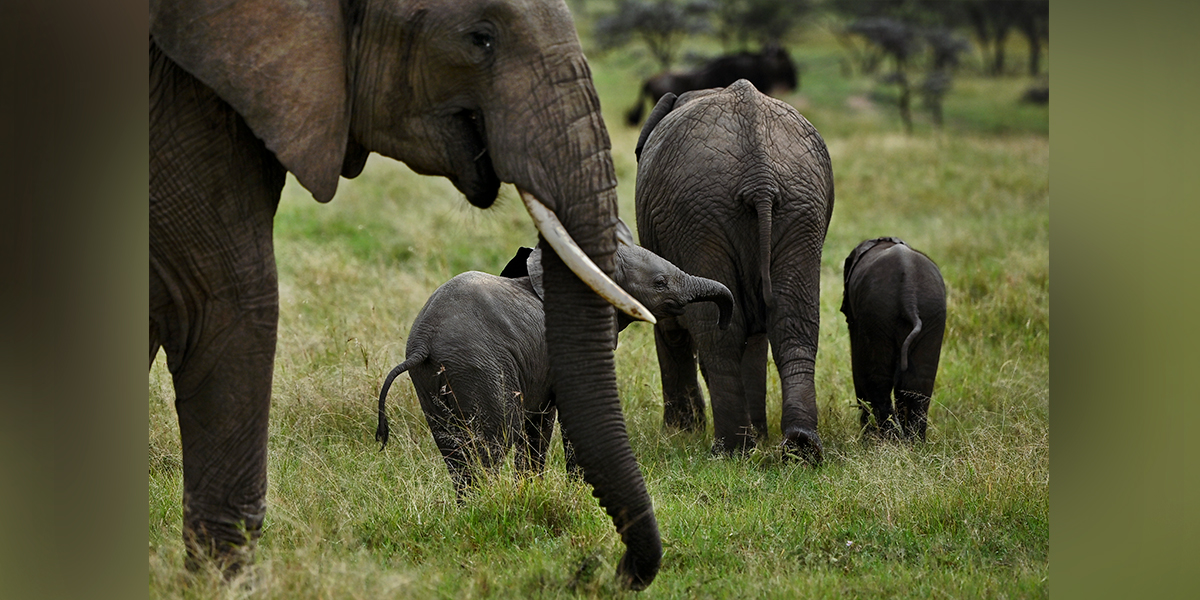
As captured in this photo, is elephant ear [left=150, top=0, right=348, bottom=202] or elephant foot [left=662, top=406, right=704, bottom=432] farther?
elephant foot [left=662, top=406, right=704, bottom=432]

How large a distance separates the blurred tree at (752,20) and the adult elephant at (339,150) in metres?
33.1

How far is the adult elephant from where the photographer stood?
10.4ft

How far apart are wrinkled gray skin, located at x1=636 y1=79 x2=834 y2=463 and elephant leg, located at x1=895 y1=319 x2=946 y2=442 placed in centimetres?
62

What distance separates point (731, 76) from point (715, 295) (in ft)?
79.4

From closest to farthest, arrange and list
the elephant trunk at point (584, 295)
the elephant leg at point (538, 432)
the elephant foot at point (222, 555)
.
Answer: the elephant trunk at point (584, 295) → the elephant foot at point (222, 555) → the elephant leg at point (538, 432)

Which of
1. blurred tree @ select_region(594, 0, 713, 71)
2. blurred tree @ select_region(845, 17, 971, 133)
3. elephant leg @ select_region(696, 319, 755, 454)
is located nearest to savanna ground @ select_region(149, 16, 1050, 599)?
elephant leg @ select_region(696, 319, 755, 454)

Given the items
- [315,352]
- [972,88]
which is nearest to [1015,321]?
[315,352]

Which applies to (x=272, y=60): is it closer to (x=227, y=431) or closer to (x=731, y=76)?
(x=227, y=431)

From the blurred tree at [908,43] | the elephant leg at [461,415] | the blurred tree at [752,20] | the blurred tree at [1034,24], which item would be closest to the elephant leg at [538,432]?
the elephant leg at [461,415]

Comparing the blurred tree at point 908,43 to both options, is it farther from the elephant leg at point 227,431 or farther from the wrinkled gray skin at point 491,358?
the elephant leg at point 227,431

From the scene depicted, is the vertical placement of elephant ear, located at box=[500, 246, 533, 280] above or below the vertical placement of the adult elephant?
below

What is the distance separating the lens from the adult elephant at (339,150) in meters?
3.17

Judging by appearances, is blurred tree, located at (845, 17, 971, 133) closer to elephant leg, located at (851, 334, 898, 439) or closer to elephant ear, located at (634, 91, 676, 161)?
elephant ear, located at (634, 91, 676, 161)
